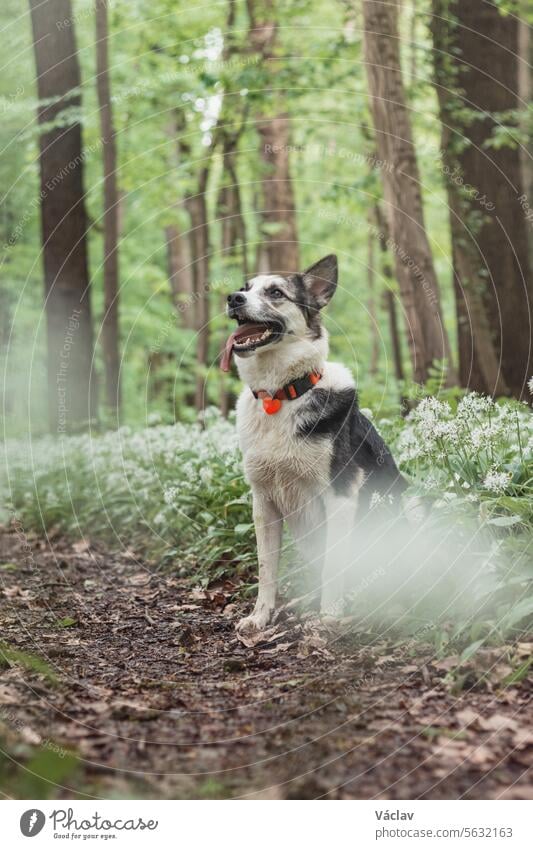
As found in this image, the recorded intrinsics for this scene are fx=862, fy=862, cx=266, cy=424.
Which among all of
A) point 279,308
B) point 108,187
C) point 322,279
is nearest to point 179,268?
point 108,187

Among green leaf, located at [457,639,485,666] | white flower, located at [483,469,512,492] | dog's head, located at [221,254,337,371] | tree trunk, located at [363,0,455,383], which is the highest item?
tree trunk, located at [363,0,455,383]

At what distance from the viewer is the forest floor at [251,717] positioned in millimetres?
3379

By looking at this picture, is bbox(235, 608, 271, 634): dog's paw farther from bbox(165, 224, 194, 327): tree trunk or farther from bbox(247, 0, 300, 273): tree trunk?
bbox(165, 224, 194, 327): tree trunk

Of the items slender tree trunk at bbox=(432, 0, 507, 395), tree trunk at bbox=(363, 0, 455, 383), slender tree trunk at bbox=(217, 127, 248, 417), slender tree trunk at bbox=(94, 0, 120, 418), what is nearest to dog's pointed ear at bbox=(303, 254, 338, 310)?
tree trunk at bbox=(363, 0, 455, 383)

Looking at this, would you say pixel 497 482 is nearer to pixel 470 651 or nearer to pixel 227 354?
pixel 470 651

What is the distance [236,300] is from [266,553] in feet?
5.52

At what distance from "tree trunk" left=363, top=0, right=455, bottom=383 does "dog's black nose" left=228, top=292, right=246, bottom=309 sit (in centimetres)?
485

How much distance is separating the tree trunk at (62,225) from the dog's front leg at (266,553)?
8086 mm

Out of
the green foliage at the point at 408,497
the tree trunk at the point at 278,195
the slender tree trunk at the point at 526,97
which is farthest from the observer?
the tree trunk at the point at 278,195

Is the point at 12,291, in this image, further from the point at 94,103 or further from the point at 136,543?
the point at 136,543

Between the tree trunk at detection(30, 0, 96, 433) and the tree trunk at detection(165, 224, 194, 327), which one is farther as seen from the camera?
the tree trunk at detection(165, 224, 194, 327)

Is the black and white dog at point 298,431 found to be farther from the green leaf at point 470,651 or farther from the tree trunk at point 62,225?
the tree trunk at point 62,225

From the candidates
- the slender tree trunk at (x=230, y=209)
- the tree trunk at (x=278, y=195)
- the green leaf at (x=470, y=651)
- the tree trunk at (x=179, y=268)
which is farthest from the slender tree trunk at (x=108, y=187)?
the green leaf at (x=470, y=651)

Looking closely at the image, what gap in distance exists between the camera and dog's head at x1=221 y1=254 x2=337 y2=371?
5.57 metres
